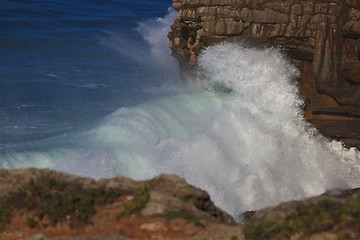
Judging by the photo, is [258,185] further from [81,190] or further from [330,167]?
[81,190]

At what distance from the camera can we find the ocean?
42.5ft

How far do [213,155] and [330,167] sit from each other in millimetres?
4503

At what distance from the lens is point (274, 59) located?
635 inches

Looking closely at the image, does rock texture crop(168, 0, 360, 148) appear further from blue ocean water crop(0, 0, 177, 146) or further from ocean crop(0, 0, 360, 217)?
blue ocean water crop(0, 0, 177, 146)

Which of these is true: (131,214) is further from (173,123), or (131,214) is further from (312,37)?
(312,37)

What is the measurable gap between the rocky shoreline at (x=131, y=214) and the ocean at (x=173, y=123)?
5.63 metres

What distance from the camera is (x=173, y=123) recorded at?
15406 millimetres

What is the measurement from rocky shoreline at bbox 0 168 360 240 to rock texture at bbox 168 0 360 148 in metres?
10.0

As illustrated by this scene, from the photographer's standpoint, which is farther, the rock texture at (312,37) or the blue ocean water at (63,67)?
the blue ocean water at (63,67)

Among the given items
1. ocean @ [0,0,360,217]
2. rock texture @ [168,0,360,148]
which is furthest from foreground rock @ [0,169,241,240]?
rock texture @ [168,0,360,148]

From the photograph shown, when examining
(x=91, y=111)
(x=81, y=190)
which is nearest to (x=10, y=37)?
(x=91, y=111)

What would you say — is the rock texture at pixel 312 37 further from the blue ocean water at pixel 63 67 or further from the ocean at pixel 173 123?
the blue ocean water at pixel 63 67

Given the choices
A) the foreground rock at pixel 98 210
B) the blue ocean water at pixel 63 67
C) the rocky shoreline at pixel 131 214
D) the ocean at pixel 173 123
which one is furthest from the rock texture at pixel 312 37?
the foreground rock at pixel 98 210

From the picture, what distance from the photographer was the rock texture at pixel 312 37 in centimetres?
1470
